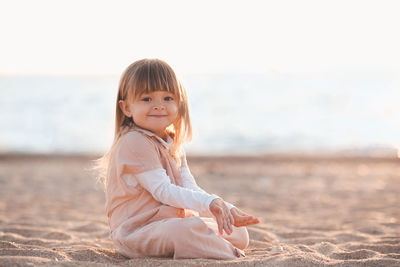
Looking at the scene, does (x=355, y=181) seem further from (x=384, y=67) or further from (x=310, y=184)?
(x=384, y=67)

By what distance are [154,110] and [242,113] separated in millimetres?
20181

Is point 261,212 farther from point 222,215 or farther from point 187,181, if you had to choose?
point 222,215

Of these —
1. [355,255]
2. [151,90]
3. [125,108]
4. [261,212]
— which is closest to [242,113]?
[261,212]

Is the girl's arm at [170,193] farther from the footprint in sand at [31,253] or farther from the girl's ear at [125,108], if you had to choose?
the footprint in sand at [31,253]

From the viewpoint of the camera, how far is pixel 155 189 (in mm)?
2354

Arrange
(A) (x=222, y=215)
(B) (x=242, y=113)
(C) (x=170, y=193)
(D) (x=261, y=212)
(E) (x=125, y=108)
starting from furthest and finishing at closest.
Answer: (B) (x=242, y=113) < (D) (x=261, y=212) < (E) (x=125, y=108) < (C) (x=170, y=193) < (A) (x=222, y=215)

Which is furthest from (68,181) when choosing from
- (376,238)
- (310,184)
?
(376,238)

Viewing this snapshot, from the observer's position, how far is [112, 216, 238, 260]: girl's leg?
2.30 meters

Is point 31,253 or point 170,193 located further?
point 31,253

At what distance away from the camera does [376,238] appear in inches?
131

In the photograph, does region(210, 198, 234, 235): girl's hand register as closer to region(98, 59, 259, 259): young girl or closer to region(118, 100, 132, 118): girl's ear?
region(98, 59, 259, 259): young girl

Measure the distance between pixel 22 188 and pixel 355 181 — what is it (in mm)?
5141

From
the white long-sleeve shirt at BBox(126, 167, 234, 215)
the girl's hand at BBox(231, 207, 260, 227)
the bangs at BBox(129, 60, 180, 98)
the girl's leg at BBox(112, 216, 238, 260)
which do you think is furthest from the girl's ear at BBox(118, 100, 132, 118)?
the girl's hand at BBox(231, 207, 260, 227)

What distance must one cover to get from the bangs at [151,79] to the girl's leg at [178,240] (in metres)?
0.62
